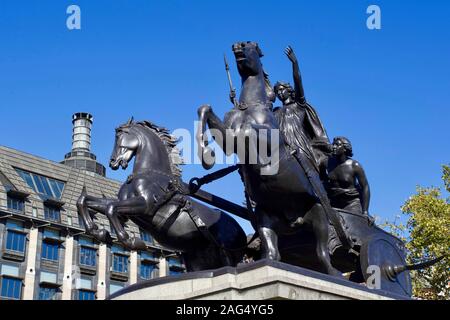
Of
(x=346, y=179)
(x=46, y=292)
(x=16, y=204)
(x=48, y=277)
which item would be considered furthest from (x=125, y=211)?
(x=16, y=204)

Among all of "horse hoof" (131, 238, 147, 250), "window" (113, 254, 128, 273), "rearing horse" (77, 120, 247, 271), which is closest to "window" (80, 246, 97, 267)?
"window" (113, 254, 128, 273)

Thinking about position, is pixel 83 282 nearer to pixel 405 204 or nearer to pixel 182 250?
pixel 405 204

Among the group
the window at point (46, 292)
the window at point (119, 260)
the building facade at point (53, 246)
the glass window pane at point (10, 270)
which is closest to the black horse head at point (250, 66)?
the building facade at point (53, 246)

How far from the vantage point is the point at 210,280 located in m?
8.38

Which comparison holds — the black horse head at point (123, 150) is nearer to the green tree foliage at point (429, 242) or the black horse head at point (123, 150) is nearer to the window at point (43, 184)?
the green tree foliage at point (429, 242)

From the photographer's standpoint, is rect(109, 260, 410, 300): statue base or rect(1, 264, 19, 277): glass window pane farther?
rect(1, 264, 19, 277): glass window pane

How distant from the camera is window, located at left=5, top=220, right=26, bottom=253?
41500mm

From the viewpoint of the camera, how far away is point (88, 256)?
148 ft

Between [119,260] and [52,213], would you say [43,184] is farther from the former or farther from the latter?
[119,260]

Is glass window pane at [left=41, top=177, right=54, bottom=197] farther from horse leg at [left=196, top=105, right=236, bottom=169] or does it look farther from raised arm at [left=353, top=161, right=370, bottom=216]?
horse leg at [left=196, top=105, right=236, bottom=169]

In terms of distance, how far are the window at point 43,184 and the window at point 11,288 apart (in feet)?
22.6

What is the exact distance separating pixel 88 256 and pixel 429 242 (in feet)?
78.1

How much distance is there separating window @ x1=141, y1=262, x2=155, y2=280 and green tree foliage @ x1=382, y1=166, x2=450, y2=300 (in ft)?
69.1

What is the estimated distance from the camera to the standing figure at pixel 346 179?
11.5 m
